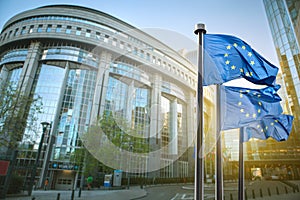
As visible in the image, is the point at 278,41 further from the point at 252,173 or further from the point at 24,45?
the point at 24,45

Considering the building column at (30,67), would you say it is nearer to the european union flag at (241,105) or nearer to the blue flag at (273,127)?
the european union flag at (241,105)

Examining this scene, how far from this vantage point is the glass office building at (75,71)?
27641 mm

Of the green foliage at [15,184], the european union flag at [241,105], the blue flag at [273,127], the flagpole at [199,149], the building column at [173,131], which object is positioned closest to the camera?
the flagpole at [199,149]

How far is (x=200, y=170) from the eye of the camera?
400 centimetres

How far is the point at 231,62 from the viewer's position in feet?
15.4

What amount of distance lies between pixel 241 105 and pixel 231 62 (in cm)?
162

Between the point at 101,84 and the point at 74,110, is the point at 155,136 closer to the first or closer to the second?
the point at 101,84

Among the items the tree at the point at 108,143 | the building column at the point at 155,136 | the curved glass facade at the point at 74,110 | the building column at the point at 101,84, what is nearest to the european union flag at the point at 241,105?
the tree at the point at 108,143

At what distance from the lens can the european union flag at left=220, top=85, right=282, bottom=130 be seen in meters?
5.63

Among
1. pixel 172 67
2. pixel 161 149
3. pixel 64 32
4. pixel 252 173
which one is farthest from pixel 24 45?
pixel 252 173

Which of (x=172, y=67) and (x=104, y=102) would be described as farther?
(x=172, y=67)

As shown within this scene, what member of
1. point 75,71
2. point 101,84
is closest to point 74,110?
point 101,84

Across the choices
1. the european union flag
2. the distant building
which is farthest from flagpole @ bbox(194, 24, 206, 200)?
the distant building

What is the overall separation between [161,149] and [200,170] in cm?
3297
